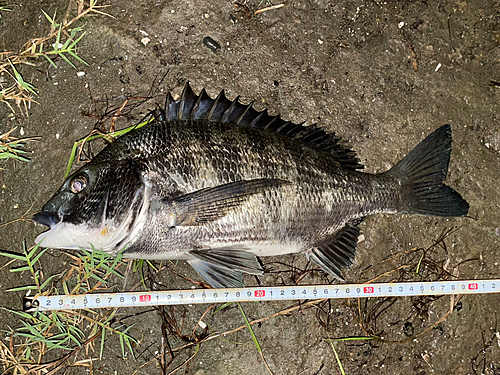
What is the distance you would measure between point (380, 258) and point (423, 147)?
38.4 inches

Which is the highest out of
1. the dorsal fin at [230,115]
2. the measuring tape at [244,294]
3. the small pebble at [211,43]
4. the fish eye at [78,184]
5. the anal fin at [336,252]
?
the small pebble at [211,43]

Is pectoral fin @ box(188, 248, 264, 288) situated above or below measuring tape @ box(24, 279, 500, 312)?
above

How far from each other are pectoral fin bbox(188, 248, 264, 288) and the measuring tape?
329mm

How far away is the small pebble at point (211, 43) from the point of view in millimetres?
3070

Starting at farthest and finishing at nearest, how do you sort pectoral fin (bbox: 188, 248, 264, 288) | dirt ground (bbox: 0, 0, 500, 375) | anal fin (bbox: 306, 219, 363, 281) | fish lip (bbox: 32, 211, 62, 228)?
dirt ground (bbox: 0, 0, 500, 375), anal fin (bbox: 306, 219, 363, 281), pectoral fin (bbox: 188, 248, 264, 288), fish lip (bbox: 32, 211, 62, 228)

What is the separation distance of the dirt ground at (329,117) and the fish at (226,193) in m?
0.39

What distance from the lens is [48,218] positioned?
2314 mm

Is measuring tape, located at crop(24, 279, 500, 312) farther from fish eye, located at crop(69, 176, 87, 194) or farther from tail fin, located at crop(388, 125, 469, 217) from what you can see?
fish eye, located at crop(69, 176, 87, 194)

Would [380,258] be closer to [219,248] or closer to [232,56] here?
[219,248]

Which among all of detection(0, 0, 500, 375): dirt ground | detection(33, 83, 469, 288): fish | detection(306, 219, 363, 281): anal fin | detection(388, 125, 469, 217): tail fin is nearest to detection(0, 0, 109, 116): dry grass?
detection(0, 0, 500, 375): dirt ground

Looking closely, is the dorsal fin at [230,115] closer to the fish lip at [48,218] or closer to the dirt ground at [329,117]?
the dirt ground at [329,117]

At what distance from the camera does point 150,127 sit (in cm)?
249

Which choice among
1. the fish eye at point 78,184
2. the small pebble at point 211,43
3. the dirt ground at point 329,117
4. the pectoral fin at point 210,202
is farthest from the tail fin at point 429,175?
the fish eye at point 78,184

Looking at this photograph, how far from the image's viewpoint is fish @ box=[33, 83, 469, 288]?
2.35 meters
